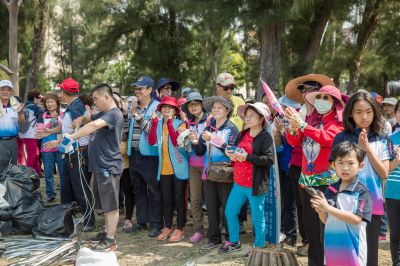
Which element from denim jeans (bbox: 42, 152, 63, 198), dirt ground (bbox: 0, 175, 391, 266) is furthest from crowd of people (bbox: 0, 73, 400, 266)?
denim jeans (bbox: 42, 152, 63, 198)

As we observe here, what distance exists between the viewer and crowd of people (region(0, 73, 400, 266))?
3078 millimetres

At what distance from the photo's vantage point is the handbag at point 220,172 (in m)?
4.69

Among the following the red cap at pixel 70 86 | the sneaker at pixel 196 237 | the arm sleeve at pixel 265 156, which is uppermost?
the red cap at pixel 70 86

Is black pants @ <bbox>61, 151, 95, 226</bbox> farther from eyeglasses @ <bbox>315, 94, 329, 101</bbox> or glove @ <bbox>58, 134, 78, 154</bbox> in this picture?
eyeglasses @ <bbox>315, 94, 329, 101</bbox>

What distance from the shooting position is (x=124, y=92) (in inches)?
595

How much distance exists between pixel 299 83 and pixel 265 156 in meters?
0.86

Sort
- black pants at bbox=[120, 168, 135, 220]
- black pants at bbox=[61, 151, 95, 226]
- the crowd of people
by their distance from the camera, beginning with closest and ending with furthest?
the crowd of people, black pants at bbox=[61, 151, 95, 226], black pants at bbox=[120, 168, 135, 220]

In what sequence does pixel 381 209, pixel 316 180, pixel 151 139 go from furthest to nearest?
pixel 151 139 → pixel 316 180 → pixel 381 209

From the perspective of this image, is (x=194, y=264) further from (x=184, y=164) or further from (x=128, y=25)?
(x=128, y=25)

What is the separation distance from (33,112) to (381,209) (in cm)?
664

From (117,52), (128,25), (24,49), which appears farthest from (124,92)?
(24,49)

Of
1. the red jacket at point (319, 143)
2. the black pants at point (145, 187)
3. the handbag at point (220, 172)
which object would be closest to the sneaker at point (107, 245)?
the black pants at point (145, 187)

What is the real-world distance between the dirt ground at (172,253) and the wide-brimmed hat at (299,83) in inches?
63.2

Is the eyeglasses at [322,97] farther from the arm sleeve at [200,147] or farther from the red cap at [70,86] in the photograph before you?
the red cap at [70,86]
